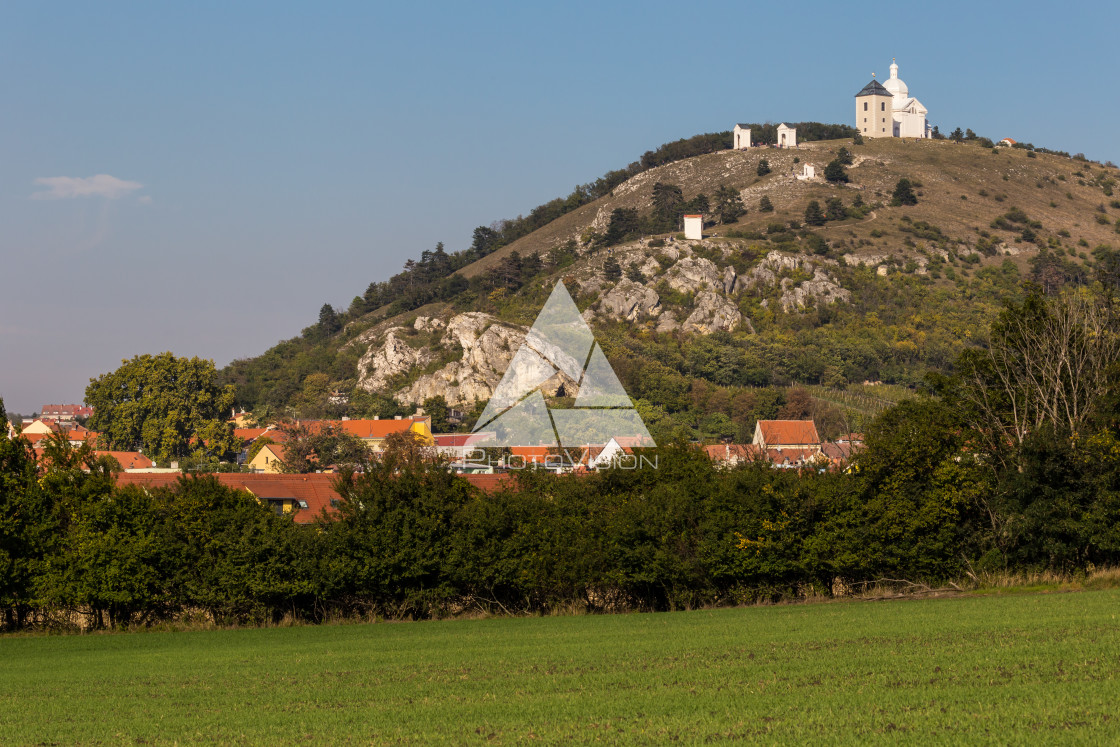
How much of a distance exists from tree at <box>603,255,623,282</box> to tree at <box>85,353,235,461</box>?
150ft

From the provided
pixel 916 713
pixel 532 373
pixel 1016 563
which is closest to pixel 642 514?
pixel 1016 563

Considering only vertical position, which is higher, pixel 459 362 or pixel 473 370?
pixel 459 362

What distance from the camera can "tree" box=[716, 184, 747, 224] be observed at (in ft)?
467

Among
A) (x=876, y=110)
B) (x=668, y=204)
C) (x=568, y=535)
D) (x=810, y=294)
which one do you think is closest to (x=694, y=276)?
(x=810, y=294)

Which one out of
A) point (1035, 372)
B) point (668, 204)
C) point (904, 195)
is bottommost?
point (1035, 372)

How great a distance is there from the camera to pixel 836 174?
151m

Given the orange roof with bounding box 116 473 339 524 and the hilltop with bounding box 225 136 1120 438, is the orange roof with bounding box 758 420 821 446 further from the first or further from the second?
the orange roof with bounding box 116 473 339 524

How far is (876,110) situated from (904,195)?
37133 mm

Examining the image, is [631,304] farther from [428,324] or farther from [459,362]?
[428,324]

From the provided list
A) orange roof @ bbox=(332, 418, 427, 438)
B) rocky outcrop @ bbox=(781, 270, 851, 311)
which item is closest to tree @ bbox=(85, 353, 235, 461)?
orange roof @ bbox=(332, 418, 427, 438)

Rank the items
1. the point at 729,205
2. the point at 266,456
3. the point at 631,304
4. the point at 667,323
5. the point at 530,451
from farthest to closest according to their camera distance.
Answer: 1. the point at 729,205
2. the point at 631,304
3. the point at 667,323
4. the point at 266,456
5. the point at 530,451

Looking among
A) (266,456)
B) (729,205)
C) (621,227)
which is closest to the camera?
(266,456)

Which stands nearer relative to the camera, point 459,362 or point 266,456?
point 266,456

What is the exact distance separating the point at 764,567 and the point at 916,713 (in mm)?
14557
